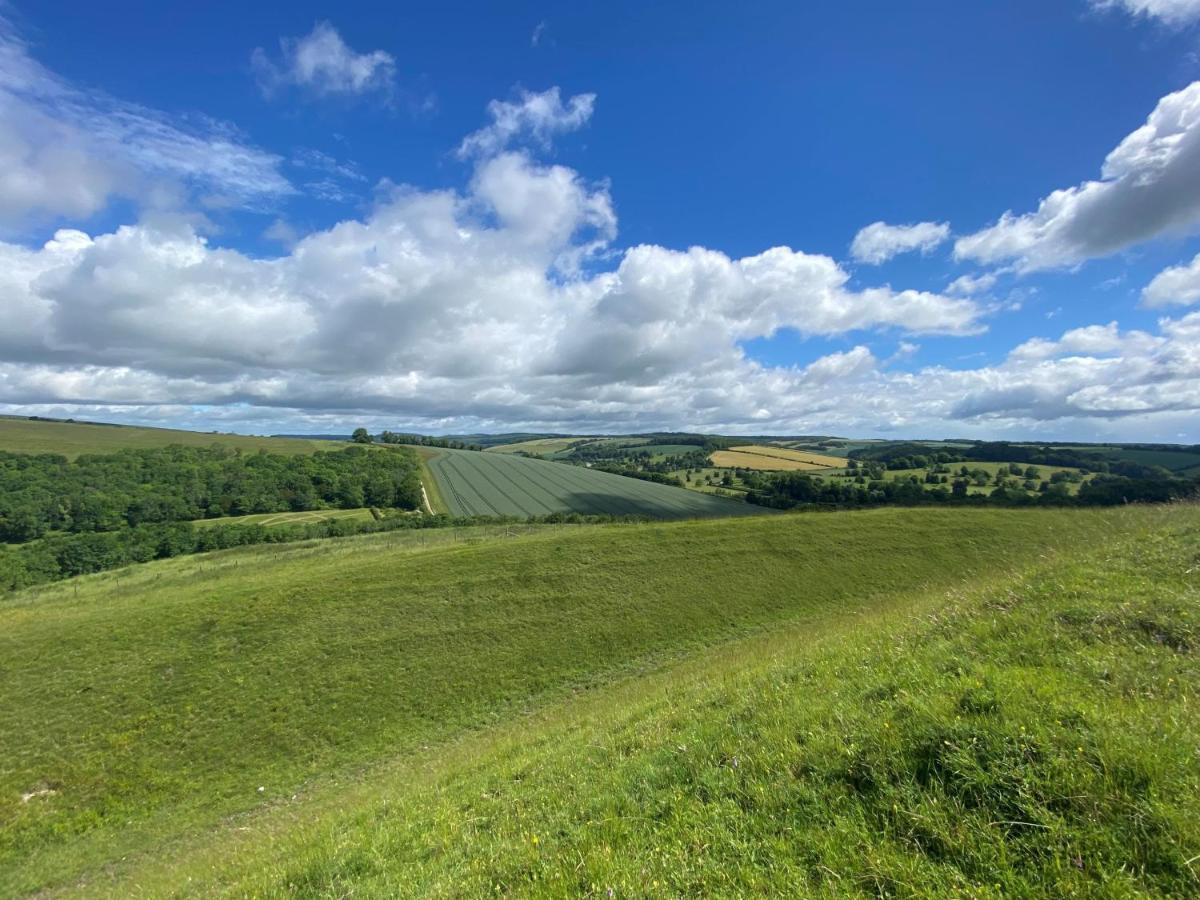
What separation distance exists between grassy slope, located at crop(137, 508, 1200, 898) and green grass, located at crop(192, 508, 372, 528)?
266 ft

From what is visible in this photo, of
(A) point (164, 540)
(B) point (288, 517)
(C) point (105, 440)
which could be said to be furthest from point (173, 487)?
(C) point (105, 440)

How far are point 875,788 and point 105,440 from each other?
188m

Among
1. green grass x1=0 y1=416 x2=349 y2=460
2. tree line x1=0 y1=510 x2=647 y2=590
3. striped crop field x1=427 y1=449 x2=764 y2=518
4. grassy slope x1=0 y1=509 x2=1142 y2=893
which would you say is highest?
green grass x1=0 y1=416 x2=349 y2=460

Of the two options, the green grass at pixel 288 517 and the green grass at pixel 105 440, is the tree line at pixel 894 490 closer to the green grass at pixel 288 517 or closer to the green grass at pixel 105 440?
the green grass at pixel 288 517

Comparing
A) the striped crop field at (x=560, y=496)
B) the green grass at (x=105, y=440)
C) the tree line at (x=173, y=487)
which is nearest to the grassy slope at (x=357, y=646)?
the striped crop field at (x=560, y=496)

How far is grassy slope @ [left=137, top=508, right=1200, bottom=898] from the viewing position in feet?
12.6

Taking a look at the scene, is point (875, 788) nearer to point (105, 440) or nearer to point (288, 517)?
point (288, 517)

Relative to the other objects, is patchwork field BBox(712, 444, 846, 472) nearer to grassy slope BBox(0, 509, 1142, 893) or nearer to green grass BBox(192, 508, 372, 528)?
grassy slope BBox(0, 509, 1142, 893)

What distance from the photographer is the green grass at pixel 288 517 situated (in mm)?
81250

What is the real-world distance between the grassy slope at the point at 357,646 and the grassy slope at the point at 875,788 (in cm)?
768

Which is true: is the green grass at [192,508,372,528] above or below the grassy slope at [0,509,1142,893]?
below

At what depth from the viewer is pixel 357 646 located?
2356 cm

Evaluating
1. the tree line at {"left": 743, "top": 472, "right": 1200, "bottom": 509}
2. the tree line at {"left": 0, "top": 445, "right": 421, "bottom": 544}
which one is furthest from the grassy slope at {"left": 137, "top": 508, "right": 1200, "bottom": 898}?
the tree line at {"left": 0, "top": 445, "right": 421, "bottom": 544}

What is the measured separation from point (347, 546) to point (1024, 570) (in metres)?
56.6
